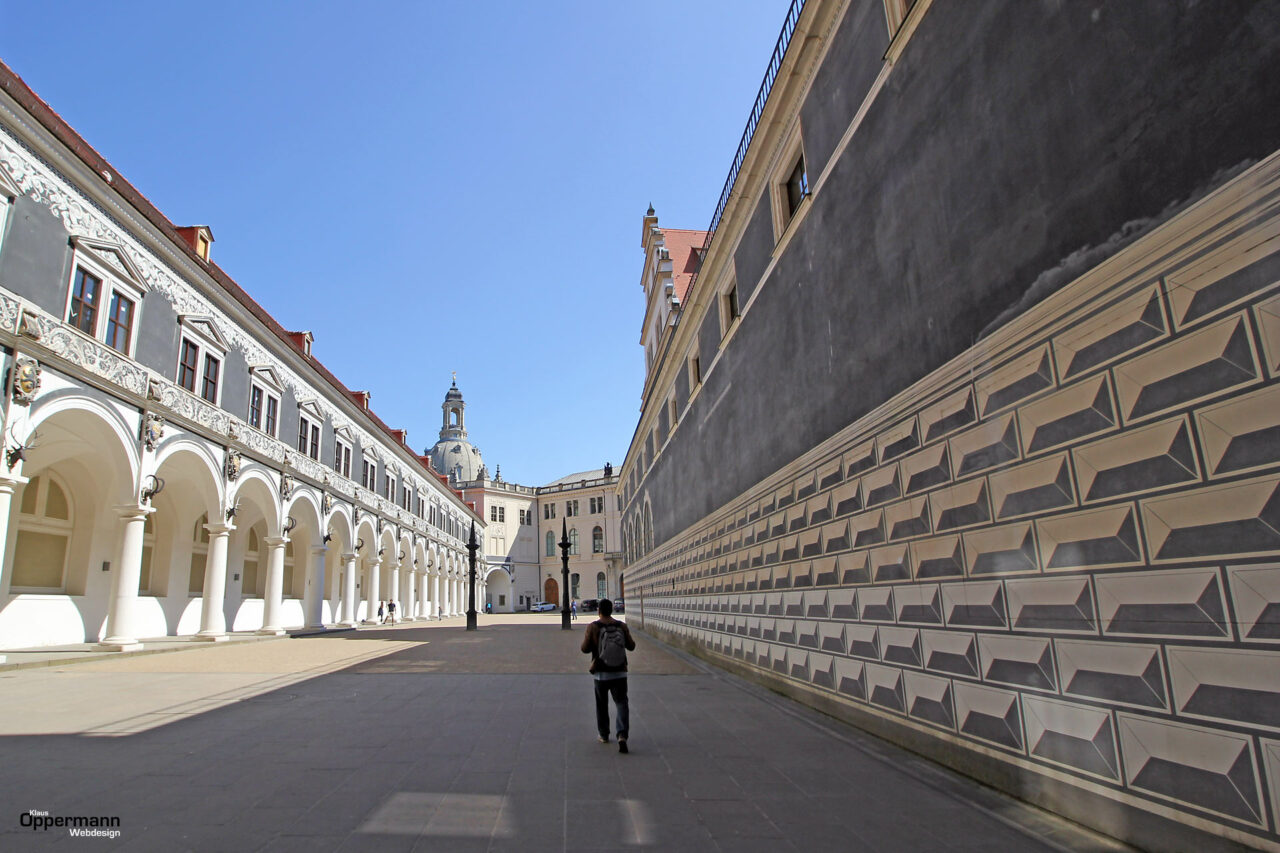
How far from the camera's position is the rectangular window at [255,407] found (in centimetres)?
2236

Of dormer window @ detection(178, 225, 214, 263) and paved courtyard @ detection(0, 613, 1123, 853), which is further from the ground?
dormer window @ detection(178, 225, 214, 263)

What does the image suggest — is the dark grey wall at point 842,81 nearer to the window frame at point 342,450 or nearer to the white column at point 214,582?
the white column at point 214,582

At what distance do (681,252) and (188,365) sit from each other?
15.7 m

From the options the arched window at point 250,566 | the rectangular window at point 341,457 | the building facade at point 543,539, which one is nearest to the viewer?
the arched window at point 250,566

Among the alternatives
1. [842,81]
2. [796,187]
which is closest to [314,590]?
[796,187]

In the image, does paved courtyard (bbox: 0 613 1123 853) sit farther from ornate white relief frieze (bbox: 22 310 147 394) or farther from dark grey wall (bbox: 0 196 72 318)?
dark grey wall (bbox: 0 196 72 318)

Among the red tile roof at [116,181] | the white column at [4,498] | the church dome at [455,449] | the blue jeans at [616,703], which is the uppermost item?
the church dome at [455,449]

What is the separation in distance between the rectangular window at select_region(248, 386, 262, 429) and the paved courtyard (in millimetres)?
12932

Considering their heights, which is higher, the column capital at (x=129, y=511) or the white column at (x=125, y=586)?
the column capital at (x=129, y=511)

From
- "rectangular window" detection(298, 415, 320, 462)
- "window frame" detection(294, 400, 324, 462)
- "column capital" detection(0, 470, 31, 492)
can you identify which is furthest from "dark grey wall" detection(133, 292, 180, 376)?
"rectangular window" detection(298, 415, 320, 462)

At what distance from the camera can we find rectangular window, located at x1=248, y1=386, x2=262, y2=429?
73.4 feet

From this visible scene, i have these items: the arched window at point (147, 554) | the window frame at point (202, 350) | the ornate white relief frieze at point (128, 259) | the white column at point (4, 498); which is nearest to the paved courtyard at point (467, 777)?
the white column at point (4, 498)

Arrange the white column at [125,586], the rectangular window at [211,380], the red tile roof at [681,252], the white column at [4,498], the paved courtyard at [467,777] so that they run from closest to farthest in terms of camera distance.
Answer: the paved courtyard at [467,777]
the white column at [4,498]
the white column at [125,586]
the rectangular window at [211,380]
the red tile roof at [681,252]

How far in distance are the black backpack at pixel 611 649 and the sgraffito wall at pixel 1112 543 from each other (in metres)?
2.56
